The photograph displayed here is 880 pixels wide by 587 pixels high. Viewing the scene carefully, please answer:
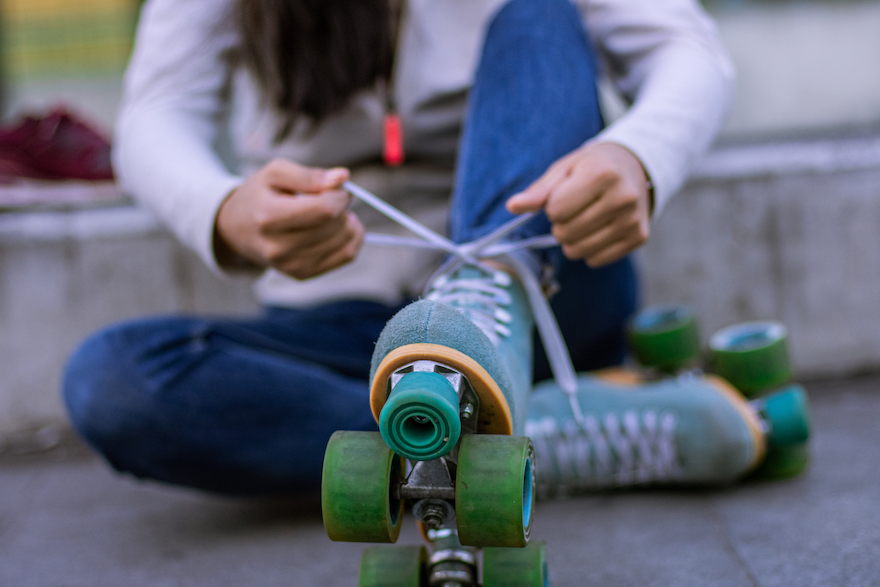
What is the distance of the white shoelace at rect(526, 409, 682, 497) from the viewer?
1008 mm

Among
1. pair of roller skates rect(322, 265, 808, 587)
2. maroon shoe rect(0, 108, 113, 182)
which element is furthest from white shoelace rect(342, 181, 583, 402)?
maroon shoe rect(0, 108, 113, 182)

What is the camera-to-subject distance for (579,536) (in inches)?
37.0

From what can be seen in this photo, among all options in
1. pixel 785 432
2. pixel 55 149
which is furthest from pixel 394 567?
pixel 55 149

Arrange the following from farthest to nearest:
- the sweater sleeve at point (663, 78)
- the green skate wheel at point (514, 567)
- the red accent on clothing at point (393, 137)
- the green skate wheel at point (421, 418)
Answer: the red accent on clothing at point (393, 137) < the sweater sleeve at point (663, 78) < the green skate wheel at point (514, 567) < the green skate wheel at point (421, 418)

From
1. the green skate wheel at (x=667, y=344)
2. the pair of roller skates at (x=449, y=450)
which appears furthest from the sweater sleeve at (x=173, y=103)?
the green skate wheel at (x=667, y=344)

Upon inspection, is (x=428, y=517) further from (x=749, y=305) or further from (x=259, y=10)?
(x=749, y=305)

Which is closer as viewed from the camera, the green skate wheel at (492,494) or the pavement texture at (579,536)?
the green skate wheel at (492,494)

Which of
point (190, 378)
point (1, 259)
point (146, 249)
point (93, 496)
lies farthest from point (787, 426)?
point (1, 259)

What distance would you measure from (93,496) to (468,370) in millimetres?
964

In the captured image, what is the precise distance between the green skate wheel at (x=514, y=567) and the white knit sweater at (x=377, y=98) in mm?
578

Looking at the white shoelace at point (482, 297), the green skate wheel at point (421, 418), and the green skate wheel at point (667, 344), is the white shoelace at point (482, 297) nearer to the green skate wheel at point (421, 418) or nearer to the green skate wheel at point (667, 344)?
the green skate wheel at point (421, 418)

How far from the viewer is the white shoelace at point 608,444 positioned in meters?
1.01

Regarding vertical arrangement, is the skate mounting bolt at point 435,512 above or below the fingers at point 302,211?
below

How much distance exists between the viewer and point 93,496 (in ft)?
4.23
